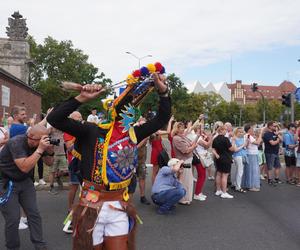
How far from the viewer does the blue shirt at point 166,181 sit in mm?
6797

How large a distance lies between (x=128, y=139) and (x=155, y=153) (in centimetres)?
492

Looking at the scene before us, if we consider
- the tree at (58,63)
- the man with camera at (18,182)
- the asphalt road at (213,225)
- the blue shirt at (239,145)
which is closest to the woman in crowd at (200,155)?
the asphalt road at (213,225)

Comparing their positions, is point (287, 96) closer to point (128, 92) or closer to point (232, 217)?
point (232, 217)

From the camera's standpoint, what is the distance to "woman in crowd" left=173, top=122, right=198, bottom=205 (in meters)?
7.56

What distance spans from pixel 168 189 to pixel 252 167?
11.0ft

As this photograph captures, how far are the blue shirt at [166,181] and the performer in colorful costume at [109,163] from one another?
3863mm

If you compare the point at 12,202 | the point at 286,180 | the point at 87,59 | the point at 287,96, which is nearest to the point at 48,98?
the point at 87,59

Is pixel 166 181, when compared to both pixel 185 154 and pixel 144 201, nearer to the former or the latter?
pixel 144 201

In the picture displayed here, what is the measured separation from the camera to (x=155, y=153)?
7809 mm

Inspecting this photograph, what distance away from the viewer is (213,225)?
19.7 feet

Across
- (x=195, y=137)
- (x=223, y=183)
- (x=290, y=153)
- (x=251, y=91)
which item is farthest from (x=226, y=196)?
(x=251, y=91)

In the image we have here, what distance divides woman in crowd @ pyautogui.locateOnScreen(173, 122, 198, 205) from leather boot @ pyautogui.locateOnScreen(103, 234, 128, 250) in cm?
482

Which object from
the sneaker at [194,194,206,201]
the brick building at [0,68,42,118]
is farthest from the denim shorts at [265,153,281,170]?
the brick building at [0,68,42,118]

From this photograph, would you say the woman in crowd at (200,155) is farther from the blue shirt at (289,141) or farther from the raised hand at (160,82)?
the raised hand at (160,82)
